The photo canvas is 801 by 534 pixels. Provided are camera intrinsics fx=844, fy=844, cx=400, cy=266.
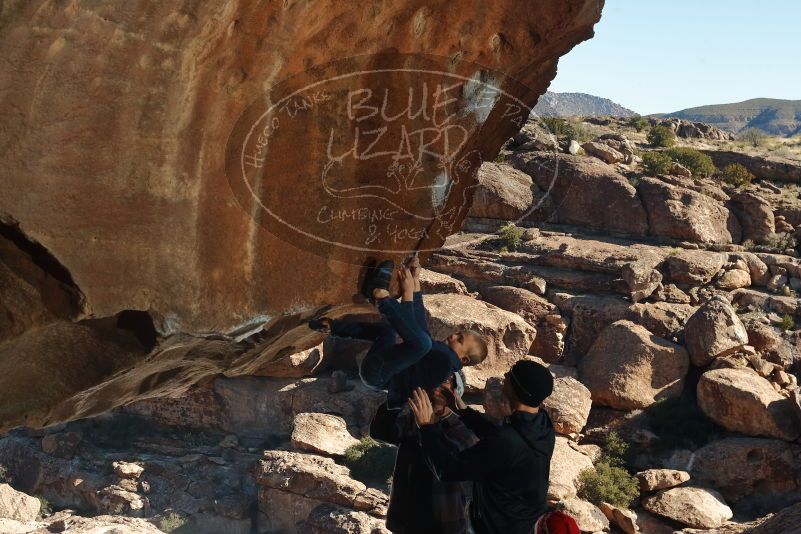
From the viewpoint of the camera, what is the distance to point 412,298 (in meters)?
4.89

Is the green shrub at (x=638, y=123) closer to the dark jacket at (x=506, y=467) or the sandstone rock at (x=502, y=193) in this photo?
the sandstone rock at (x=502, y=193)

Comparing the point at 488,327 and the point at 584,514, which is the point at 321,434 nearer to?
the point at 488,327

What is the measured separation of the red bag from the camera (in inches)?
132

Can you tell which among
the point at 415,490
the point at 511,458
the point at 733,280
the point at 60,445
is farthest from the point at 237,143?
the point at 733,280

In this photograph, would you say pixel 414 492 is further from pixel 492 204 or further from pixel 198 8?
pixel 492 204

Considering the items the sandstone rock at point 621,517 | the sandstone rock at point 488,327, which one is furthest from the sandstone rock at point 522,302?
the sandstone rock at point 621,517

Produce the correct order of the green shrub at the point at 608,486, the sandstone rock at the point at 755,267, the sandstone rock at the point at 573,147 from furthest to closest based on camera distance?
the sandstone rock at the point at 573,147 < the sandstone rock at the point at 755,267 < the green shrub at the point at 608,486

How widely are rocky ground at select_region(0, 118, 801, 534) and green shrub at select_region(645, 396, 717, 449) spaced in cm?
4

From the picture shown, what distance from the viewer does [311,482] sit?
19281 mm

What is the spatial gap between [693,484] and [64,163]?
18148 millimetres

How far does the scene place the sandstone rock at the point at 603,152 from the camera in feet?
96.1

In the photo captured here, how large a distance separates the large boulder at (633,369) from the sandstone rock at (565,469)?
2534mm

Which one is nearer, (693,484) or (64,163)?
(64,163)

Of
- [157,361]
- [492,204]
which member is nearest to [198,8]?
[157,361]
